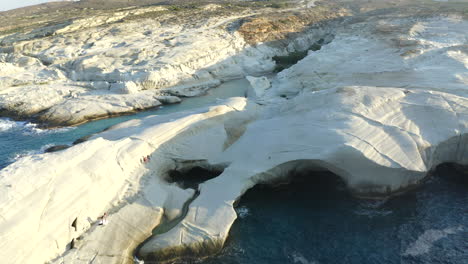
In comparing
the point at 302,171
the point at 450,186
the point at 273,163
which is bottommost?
the point at 450,186

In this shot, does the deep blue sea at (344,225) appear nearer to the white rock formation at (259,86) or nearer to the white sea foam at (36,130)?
the white rock formation at (259,86)

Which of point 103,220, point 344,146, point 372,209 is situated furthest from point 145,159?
point 372,209

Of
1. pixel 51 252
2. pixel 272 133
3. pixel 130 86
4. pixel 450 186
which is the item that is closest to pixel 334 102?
pixel 272 133

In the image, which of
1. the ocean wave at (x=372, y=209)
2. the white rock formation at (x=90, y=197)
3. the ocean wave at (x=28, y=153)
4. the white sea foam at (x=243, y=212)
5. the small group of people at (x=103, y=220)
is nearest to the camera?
the white rock formation at (x=90, y=197)

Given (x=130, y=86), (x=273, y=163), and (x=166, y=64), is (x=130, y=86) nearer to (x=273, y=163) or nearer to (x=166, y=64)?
(x=166, y=64)

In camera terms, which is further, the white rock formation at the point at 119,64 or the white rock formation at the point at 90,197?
the white rock formation at the point at 119,64

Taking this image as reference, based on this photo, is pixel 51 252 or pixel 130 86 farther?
pixel 130 86

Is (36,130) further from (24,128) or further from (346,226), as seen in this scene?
(346,226)

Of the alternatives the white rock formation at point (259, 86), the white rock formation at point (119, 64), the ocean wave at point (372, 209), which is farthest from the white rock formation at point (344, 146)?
the white rock formation at point (119, 64)

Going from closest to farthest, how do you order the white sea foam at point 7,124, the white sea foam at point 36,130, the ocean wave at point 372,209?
1. the ocean wave at point 372,209
2. the white sea foam at point 36,130
3. the white sea foam at point 7,124
